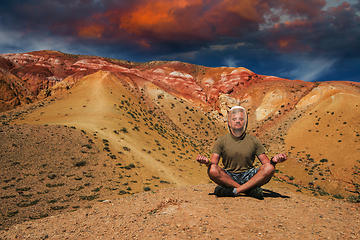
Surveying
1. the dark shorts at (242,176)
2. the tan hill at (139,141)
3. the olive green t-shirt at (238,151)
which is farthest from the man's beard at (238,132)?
the tan hill at (139,141)

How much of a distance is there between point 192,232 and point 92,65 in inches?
3324

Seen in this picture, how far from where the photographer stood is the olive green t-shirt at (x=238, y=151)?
6.17 metres

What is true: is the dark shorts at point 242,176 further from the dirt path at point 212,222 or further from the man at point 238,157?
the dirt path at point 212,222

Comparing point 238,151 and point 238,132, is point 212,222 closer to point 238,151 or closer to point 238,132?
point 238,151

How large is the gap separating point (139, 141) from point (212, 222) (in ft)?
62.0

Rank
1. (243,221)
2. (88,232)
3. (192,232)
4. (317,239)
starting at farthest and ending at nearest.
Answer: (88,232) → (243,221) → (192,232) → (317,239)

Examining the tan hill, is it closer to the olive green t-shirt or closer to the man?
the man

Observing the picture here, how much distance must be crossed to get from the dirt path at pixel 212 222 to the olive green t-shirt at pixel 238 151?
1.15 metres

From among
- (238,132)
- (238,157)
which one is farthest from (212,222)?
(238,132)

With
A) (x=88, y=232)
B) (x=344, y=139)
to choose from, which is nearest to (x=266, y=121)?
(x=344, y=139)

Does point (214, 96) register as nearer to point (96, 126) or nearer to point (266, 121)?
point (266, 121)

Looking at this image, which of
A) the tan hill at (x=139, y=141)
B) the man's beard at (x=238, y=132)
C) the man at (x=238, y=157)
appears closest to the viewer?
the man at (x=238, y=157)

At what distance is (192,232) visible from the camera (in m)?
4.30

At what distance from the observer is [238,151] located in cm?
616
